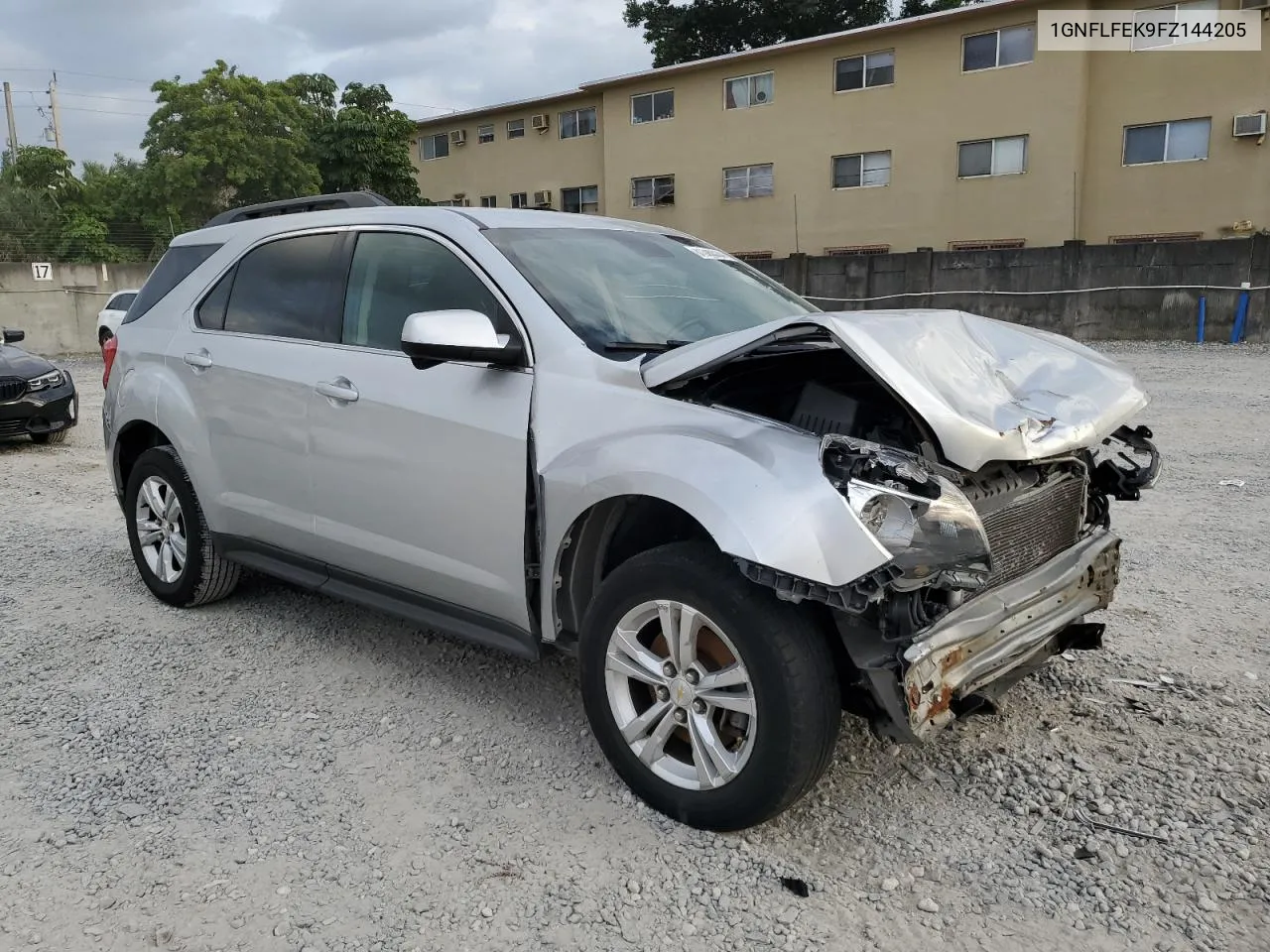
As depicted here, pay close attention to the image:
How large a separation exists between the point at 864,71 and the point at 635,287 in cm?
2489

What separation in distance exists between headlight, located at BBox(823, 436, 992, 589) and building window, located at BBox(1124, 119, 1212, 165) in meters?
24.4

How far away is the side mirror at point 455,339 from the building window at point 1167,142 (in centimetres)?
2443

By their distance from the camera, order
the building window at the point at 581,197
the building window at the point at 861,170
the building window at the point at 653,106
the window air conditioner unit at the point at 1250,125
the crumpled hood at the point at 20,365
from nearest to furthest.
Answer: the crumpled hood at the point at 20,365 < the window air conditioner unit at the point at 1250,125 < the building window at the point at 861,170 < the building window at the point at 653,106 < the building window at the point at 581,197

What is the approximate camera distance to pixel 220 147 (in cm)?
3678

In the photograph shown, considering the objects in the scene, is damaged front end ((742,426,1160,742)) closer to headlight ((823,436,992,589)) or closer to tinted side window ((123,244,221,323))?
headlight ((823,436,992,589))

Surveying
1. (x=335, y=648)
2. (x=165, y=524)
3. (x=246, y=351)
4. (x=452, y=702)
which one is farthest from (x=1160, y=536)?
(x=165, y=524)

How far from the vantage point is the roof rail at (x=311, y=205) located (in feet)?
14.0

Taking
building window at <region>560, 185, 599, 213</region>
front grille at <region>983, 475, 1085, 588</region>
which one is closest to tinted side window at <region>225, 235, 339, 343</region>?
front grille at <region>983, 475, 1085, 588</region>

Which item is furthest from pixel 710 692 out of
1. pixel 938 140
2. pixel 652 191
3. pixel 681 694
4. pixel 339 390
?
pixel 652 191

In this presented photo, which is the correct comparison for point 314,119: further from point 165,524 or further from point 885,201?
point 165,524

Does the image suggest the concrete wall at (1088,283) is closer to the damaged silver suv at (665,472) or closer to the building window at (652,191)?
the building window at (652,191)

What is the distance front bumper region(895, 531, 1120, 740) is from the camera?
2484mm

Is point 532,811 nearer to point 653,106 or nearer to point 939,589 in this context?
point 939,589

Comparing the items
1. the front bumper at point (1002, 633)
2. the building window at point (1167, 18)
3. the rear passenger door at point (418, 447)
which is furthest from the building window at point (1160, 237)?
the rear passenger door at point (418, 447)
